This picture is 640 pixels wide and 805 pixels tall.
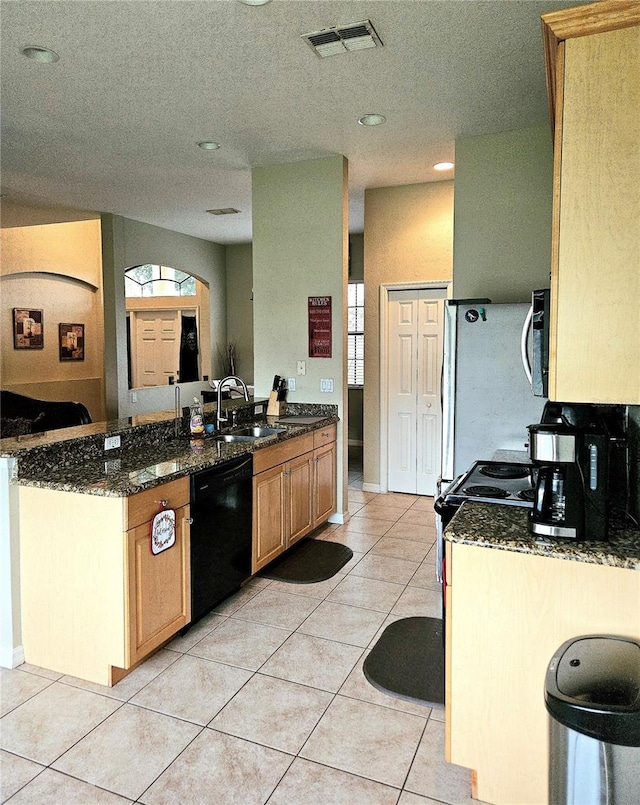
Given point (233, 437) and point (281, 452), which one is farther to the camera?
point (233, 437)

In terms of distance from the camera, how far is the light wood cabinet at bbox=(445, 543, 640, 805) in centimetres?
168

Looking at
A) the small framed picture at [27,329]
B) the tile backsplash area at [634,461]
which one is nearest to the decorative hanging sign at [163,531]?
the tile backsplash area at [634,461]

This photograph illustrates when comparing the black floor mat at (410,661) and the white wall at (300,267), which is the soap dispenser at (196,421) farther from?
the black floor mat at (410,661)

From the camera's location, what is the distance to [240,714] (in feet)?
7.54

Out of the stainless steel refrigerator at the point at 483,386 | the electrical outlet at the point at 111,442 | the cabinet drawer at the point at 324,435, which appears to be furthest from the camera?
the cabinet drawer at the point at 324,435

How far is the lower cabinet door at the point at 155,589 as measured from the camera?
246 centimetres

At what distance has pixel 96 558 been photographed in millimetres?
2463

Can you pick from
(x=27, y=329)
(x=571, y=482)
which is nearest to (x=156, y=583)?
(x=571, y=482)

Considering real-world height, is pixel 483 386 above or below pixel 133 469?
above

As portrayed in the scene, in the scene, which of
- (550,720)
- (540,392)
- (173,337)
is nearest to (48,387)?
(173,337)

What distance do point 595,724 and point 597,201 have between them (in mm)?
1413

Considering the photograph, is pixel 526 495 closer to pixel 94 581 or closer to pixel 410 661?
pixel 410 661

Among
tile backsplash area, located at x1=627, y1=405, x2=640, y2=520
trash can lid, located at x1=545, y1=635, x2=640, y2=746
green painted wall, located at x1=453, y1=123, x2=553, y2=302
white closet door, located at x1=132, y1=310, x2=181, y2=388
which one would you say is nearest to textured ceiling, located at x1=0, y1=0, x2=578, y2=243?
green painted wall, located at x1=453, y1=123, x2=553, y2=302

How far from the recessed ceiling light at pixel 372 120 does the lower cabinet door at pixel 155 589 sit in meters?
2.74
